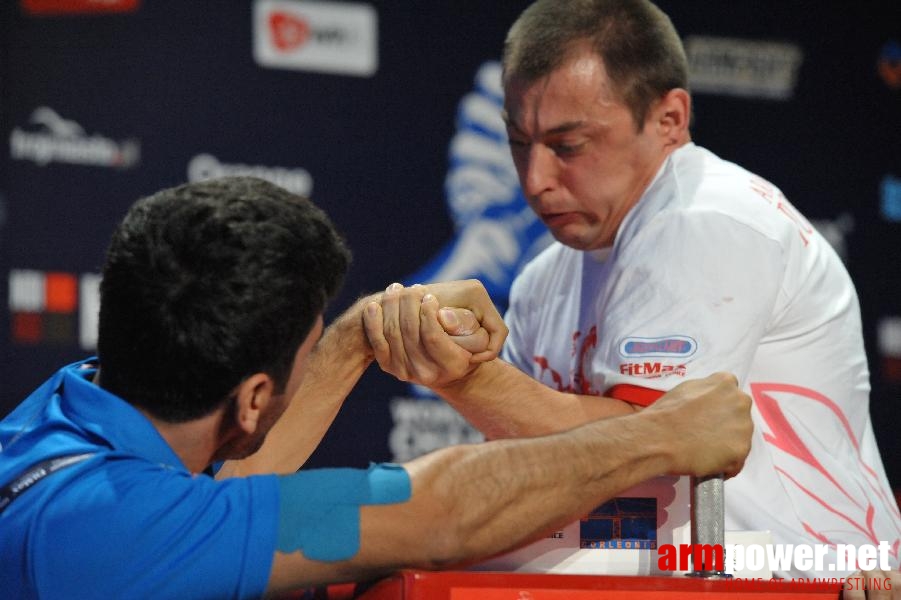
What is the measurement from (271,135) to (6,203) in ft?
2.20

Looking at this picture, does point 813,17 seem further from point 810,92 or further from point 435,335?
point 435,335

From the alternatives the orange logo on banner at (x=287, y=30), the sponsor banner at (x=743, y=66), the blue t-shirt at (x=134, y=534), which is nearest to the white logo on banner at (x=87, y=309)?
the orange logo on banner at (x=287, y=30)

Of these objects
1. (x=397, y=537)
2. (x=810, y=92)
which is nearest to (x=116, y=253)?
(x=397, y=537)

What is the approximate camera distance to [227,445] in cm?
125

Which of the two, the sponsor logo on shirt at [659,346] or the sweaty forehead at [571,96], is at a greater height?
the sweaty forehead at [571,96]

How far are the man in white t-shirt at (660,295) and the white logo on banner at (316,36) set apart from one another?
1.33 m

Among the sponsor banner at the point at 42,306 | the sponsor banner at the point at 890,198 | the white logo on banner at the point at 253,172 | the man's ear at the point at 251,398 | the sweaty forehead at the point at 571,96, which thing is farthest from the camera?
the sponsor banner at the point at 890,198

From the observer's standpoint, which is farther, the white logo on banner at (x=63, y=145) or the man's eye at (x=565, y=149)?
the white logo on banner at (x=63, y=145)

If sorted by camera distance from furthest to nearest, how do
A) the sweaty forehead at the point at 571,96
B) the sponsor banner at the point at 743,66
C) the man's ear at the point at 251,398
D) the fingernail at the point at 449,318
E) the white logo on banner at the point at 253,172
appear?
the sponsor banner at the point at 743,66 < the white logo on banner at the point at 253,172 < the sweaty forehead at the point at 571,96 < the fingernail at the point at 449,318 < the man's ear at the point at 251,398

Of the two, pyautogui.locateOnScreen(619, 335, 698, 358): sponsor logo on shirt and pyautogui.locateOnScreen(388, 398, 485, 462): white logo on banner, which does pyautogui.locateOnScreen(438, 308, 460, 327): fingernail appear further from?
pyautogui.locateOnScreen(388, 398, 485, 462): white logo on banner

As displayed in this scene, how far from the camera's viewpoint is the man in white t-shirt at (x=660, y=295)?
1553 millimetres

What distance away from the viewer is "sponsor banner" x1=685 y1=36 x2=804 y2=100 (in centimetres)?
346

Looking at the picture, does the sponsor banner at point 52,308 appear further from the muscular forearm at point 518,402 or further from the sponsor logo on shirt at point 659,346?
the sponsor logo on shirt at point 659,346

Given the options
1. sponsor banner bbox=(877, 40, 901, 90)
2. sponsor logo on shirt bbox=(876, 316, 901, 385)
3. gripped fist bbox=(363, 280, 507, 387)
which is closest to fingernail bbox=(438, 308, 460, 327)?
gripped fist bbox=(363, 280, 507, 387)
